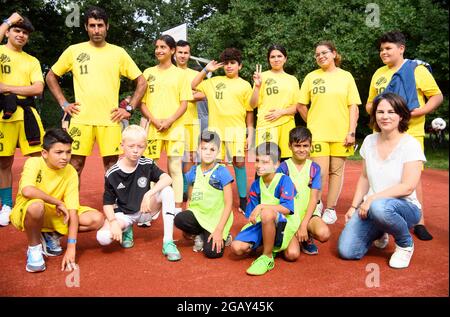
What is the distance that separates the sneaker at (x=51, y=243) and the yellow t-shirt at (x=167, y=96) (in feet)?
5.44

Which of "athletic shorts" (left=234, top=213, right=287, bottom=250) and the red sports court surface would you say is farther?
"athletic shorts" (left=234, top=213, right=287, bottom=250)

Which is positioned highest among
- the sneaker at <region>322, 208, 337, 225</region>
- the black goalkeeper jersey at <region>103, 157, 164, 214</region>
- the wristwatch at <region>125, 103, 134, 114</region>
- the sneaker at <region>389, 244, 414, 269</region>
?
the wristwatch at <region>125, 103, 134, 114</region>

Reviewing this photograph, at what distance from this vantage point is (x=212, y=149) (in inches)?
167

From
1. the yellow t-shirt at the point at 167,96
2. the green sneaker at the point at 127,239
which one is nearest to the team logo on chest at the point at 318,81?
the yellow t-shirt at the point at 167,96

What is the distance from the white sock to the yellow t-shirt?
1172 mm

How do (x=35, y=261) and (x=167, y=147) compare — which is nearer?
(x=35, y=261)

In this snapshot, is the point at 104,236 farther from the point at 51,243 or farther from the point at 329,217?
the point at 329,217

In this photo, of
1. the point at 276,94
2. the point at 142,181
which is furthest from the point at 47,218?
the point at 276,94

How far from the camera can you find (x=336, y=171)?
17.0 feet

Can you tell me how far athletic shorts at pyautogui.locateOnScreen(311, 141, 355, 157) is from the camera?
16.7 ft

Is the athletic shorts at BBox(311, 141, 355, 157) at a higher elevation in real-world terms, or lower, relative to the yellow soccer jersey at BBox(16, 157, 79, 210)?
higher

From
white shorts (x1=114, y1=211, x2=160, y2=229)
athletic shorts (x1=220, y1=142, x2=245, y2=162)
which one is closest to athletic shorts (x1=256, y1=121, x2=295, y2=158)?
athletic shorts (x1=220, y1=142, x2=245, y2=162)

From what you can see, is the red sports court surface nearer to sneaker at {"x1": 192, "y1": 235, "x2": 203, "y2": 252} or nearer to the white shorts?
sneaker at {"x1": 192, "y1": 235, "x2": 203, "y2": 252}

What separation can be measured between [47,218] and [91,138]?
43.3 inches
